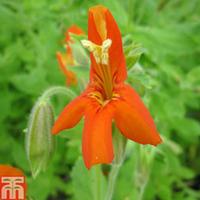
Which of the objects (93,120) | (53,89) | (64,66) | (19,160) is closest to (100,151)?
(93,120)

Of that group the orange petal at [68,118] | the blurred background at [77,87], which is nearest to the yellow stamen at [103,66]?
the orange petal at [68,118]

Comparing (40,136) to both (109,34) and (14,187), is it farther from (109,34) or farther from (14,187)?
(109,34)

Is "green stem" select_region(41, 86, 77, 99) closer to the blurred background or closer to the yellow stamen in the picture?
the yellow stamen

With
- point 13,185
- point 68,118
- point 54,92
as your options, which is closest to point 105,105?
point 68,118

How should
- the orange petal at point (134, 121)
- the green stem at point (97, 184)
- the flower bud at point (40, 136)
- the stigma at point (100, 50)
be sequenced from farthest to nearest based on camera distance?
the green stem at point (97, 184)
the flower bud at point (40, 136)
the stigma at point (100, 50)
the orange petal at point (134, 121)

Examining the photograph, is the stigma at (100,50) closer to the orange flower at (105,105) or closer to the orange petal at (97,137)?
the orange flower at (105,105)

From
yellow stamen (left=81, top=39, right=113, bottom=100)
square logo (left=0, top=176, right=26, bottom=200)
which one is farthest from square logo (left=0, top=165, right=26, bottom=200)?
yellow stamen (left=81, top=39, right=113, bottom=100)
